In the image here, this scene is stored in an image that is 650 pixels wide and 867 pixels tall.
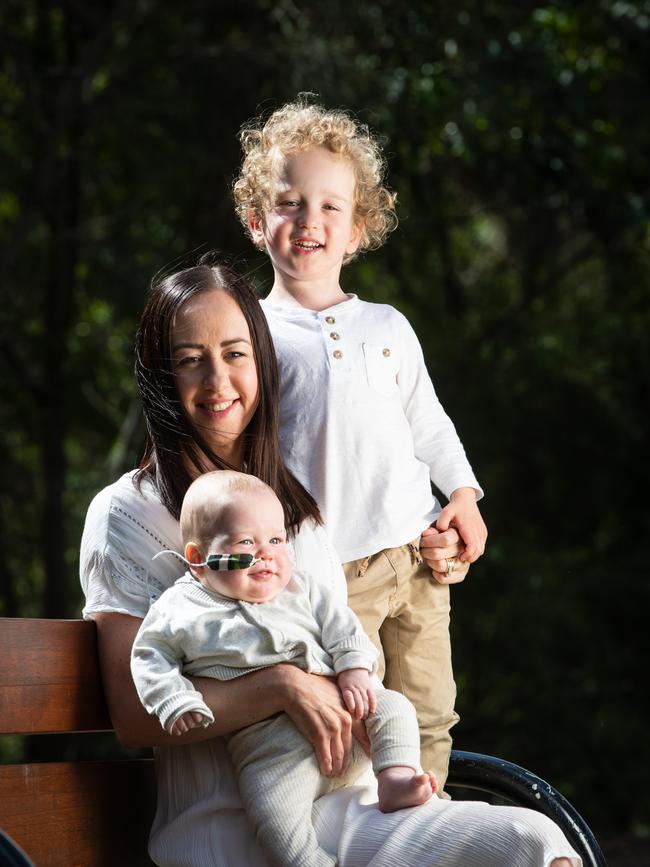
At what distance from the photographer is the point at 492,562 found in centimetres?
Result: 917

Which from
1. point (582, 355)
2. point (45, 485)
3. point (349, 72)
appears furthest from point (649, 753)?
point (349, 72)

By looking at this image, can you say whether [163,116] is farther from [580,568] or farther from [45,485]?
[580,568]

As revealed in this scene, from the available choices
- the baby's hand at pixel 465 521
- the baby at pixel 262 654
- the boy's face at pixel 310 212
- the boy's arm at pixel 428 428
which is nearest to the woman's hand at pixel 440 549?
the baby's hand at pixel 465 521

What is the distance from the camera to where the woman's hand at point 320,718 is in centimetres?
234

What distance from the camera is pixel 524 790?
2846mm

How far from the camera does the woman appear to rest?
2.24m

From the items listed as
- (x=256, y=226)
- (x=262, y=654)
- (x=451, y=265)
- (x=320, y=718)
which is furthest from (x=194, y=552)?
(x=451, y=265)

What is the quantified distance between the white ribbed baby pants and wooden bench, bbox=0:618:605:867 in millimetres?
348

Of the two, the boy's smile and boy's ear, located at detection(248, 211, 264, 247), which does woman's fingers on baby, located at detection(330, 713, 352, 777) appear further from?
boy's ear, located at detection(248, 211, 264, 247)

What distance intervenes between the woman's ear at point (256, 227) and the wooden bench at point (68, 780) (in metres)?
1.07

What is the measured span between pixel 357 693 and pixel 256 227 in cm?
128

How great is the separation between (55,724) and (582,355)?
7.74m

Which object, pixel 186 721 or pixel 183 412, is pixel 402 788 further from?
pixel 183 412

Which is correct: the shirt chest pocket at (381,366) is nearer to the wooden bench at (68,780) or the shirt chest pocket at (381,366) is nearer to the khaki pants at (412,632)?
the khaki pants at (412,632)
